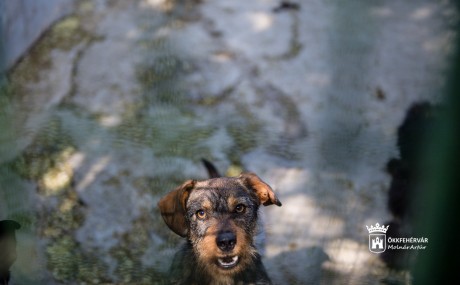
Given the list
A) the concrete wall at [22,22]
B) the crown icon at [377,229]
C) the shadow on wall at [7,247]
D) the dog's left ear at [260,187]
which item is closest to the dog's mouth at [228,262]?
the dog's left ear at [260,187]

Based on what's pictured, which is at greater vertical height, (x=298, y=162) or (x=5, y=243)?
(x=298, y=162)

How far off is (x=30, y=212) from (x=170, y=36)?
150 centimetres

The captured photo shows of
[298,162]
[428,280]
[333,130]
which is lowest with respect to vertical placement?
[428,280]

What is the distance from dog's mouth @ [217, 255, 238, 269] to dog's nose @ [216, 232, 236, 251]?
94 millimetres

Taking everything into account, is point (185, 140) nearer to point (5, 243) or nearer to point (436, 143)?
point (5, 243)

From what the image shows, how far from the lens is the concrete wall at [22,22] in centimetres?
329

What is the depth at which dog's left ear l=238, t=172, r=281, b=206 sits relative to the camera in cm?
316

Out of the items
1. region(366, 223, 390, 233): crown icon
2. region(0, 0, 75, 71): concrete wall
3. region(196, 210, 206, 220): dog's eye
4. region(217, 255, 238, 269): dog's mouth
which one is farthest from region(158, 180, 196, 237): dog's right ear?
region(0, 0, 75, 71): concrete wall

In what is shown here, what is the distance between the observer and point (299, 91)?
3.47 m

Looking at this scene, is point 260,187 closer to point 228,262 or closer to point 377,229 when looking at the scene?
point 228,262

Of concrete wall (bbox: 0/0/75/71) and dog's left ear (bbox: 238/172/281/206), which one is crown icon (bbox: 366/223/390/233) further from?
concrete wall (bbox: 0/0/75/71)

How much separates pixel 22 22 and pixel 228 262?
205 cm

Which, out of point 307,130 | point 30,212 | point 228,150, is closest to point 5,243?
point 30,212

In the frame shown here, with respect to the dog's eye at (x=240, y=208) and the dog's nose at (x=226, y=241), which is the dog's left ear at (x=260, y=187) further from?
the dog's nose at (x=226, y=241)
